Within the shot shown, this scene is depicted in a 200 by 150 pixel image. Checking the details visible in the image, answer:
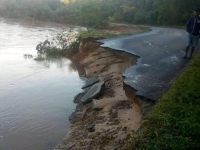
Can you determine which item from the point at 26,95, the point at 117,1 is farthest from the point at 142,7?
the point at 26,95

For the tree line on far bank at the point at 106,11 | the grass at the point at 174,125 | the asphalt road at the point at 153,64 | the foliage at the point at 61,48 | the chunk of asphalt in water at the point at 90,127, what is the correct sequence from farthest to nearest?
the tree line on far bank at the point at 106,11 → the foliage at the point at 61,48 → the asphalt road at the point at 153,64 → the chunk of asphalt in water at the point at 90,127 → the grass at the point at 174,125

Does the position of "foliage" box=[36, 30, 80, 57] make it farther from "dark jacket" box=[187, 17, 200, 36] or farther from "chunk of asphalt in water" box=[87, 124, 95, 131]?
"chunk of asphalt in water" box=[87, 124, 95, 131]

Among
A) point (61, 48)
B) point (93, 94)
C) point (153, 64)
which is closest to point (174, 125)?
point (93, 94)

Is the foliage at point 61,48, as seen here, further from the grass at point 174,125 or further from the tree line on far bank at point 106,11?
the grass at point 174,125

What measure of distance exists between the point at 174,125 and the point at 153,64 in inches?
224

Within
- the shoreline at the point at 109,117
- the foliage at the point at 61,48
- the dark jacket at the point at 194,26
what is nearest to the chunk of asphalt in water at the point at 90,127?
the shoreline at the point at 109,117

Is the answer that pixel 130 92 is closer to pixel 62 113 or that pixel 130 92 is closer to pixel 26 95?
pixel 62 113

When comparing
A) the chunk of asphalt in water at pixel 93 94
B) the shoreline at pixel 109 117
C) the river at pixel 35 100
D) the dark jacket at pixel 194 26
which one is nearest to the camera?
the shoreline at pixel 109 117

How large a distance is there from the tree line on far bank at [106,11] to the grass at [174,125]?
68.9ft

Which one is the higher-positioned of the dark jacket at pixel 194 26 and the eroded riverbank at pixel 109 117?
the dark jacket at pixel 194 26

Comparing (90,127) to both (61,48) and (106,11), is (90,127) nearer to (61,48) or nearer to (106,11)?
(61,48)

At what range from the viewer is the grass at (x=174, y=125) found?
4008 mm

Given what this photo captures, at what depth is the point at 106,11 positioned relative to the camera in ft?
125

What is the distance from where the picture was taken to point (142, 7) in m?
33.2
